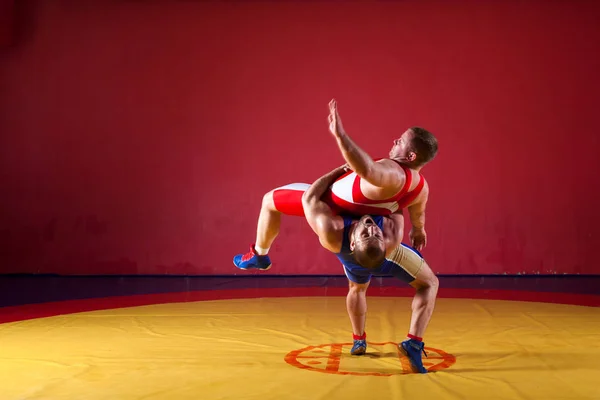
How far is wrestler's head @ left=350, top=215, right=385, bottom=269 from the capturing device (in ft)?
8.09

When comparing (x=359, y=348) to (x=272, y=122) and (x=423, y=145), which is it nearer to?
(x=423, y=145)

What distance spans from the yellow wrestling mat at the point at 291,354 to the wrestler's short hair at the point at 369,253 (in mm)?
473

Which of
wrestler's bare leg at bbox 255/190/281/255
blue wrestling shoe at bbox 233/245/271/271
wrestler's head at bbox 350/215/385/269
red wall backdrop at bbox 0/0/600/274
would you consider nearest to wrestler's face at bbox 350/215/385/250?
wrestler's head at bbox 350/215/385/269

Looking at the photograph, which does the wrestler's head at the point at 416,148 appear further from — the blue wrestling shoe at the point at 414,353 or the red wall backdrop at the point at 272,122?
the red wall backdrop at the point at 272,122

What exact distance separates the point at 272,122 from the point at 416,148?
4434 millimetres

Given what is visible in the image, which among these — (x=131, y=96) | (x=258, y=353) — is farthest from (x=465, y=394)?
(x=131, y=96)

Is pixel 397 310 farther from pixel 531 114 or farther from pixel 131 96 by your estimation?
pixel 131 96

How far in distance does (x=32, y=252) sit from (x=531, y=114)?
18.7ft

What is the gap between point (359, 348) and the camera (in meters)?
3.01

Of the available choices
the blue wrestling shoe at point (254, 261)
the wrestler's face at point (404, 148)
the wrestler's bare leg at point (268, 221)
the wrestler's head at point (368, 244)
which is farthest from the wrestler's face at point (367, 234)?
the blue wrestling shoe at point (254, 261)

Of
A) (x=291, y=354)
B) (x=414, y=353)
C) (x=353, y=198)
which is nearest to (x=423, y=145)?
(x=353, y=198)

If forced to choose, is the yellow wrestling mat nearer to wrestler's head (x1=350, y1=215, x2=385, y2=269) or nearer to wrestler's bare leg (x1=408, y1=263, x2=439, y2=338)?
wrestler's bare leg (x1=408, y1=263, x2=439, y2=338)

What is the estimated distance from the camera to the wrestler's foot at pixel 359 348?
301cm

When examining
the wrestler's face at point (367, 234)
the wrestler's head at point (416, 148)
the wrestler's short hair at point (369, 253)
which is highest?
the wrestler's head at point (416, 148)
